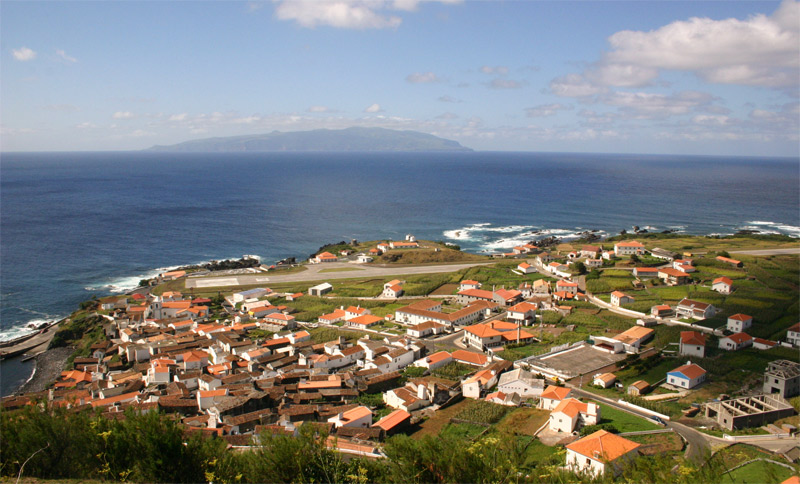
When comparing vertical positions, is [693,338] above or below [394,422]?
above

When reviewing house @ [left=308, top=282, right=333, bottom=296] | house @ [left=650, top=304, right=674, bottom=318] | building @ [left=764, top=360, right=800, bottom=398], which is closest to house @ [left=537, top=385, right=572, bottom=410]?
building @ [left=764, top=360, right=800, bottom=398]

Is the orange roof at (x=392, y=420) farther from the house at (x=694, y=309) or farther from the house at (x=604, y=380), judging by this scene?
the house at (x=694, y=309)

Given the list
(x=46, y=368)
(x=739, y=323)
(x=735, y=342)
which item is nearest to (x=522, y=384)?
(x=735, y=342)

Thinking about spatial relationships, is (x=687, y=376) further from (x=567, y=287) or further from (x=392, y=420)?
(x=567, y=287)

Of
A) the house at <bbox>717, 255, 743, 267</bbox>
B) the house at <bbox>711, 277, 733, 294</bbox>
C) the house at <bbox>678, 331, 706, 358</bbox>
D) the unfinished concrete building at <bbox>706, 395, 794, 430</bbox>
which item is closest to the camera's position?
the unfinished concrete building at <bbox>706, 395, 794, 430</bbox>

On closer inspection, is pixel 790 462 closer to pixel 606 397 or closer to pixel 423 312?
pixel 606 397

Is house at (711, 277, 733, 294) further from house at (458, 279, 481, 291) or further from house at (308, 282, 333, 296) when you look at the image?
house at (308, 282, 333, 296)

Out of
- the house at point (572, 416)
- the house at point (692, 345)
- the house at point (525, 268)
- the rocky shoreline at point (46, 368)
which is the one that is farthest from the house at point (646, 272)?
the rocky shoreline at point (46, 368)

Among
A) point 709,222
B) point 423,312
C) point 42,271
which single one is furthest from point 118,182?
point 709,222
